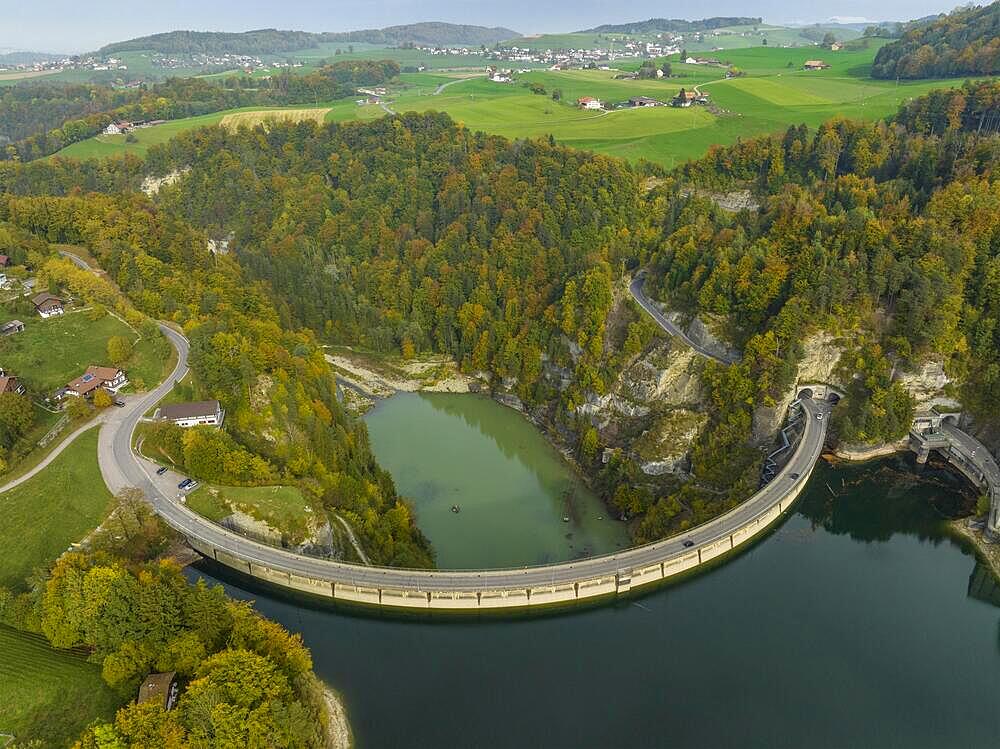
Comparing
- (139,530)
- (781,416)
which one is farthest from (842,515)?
(139,530)

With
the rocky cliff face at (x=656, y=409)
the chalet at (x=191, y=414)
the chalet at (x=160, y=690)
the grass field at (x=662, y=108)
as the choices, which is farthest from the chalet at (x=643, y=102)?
the chalet at (x=160, y=690)

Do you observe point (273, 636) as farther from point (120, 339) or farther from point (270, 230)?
point (270, 230)

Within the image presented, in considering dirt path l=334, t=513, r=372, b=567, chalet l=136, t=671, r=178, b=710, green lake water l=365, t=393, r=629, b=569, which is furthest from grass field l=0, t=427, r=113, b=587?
green lake water l=365, t=393, r=629, b=569

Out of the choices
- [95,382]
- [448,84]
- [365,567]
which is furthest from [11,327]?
[448,84]

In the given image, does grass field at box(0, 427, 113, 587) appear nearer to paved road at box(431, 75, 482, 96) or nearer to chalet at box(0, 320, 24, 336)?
chalet at box(0, 320, 24, 336)

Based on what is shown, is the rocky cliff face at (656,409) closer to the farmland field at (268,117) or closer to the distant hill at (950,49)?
the distant hill at (950,49)

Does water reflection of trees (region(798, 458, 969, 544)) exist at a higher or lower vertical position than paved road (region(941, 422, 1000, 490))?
lower
